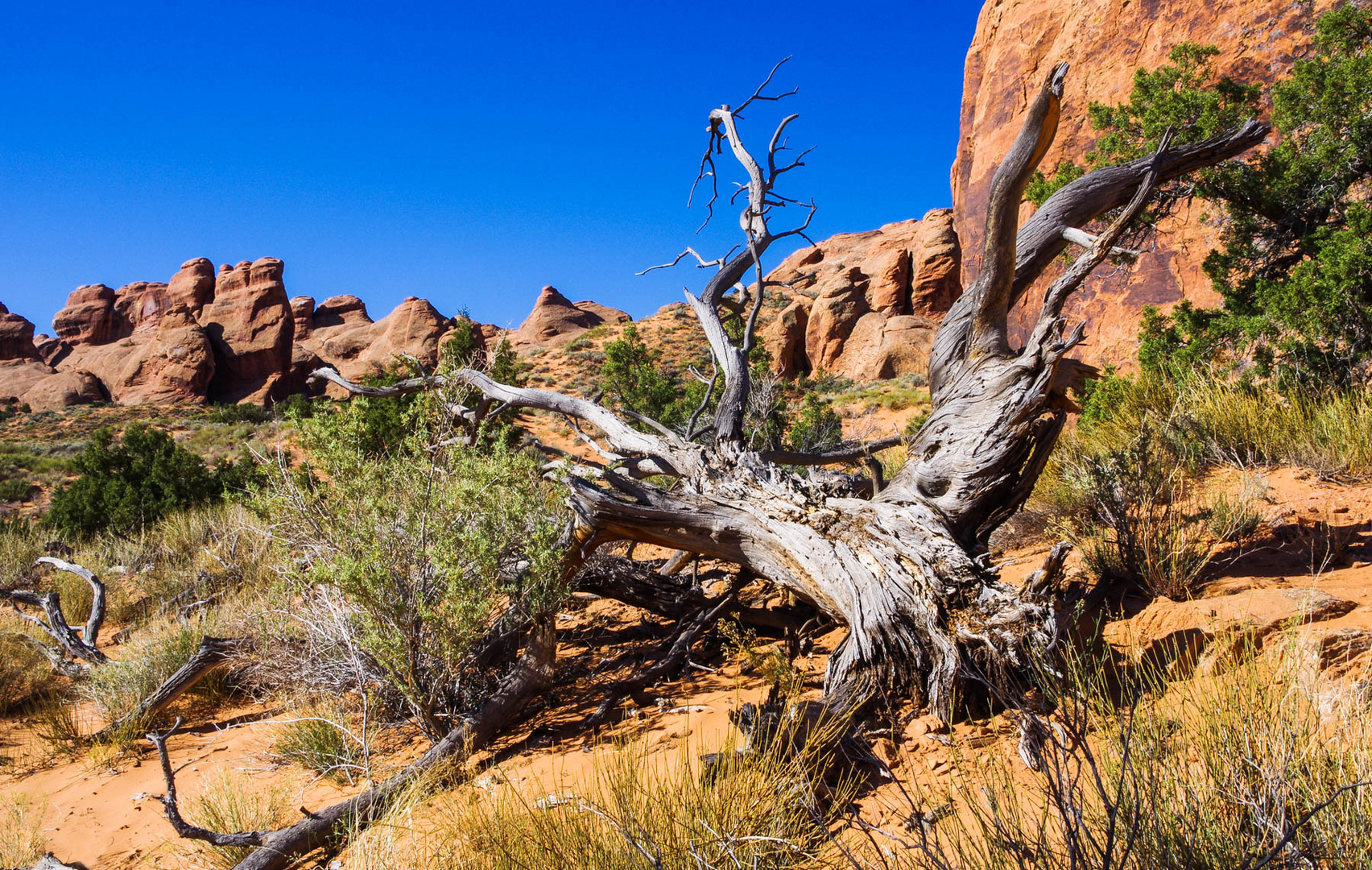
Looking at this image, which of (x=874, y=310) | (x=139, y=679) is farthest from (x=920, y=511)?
(x=874, y=310)

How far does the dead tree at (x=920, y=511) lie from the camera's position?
291cm

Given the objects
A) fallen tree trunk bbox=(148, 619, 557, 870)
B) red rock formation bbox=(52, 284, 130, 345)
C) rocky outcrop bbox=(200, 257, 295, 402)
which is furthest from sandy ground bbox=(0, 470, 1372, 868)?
red rock formation bbox=(52, 284, 130, 345)

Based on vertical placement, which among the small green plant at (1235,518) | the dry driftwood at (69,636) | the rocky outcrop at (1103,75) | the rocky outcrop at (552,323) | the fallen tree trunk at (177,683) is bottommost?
the small green plant at (1235,518)

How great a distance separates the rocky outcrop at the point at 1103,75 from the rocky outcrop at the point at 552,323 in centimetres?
2867

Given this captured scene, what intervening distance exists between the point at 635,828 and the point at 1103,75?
16144 mm

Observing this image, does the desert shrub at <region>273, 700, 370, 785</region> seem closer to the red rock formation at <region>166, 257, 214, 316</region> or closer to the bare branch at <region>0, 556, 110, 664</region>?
the bare branch at <region>0, 556, 110, 664</region>

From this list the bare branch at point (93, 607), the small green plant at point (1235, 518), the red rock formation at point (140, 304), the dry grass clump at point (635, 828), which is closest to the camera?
the dry grass clump at point (635, 828)

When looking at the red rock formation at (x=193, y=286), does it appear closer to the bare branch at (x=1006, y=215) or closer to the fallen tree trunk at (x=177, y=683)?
the fallen tree trunk at (x=177, y=683)

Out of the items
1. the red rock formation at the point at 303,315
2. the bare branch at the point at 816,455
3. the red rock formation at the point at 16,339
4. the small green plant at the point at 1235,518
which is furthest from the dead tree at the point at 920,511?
the red rock formation at the point at 16,339

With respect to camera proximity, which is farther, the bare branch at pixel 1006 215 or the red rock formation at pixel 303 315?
the red rock formation at pixel 303 315

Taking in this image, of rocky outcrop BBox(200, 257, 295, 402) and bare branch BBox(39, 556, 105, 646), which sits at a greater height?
rocky outcrop BBox(200, 257, 295, 402)

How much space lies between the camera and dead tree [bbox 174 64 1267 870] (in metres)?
2.91

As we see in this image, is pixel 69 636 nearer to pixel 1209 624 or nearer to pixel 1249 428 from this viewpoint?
pixel 1209 624

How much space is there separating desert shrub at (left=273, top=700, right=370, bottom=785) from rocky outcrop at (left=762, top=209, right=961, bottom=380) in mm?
27849
